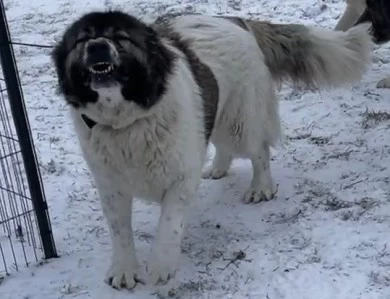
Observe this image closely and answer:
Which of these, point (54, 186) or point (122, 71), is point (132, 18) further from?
point (54, 186)

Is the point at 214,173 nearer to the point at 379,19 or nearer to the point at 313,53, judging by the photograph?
the point at 313,53

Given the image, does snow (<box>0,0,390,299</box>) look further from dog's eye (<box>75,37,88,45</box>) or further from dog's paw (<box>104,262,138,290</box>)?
dog's eye (<box>75,37,88,45</box>)

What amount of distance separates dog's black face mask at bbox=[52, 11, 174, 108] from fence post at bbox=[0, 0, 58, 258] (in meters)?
0.39

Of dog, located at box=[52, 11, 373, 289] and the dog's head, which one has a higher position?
the dog's head

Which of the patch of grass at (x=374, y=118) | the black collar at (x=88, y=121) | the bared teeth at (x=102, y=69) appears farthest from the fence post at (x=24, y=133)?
the patch of grass at (x=374, y=118)

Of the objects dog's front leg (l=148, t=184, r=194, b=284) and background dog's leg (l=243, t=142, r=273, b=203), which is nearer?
dog's front leg (l=148, t=184, r=194, b=284)

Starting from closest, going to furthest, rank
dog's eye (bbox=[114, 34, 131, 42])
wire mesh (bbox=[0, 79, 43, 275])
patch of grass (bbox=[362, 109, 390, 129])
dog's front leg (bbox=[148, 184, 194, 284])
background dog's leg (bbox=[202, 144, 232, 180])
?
dog's eye (bbox=[114, 34, 131, 42]) < dog's front leg (bbox=[148, 184, 194, 284]) < wire mesh (bbox=[0, 79, 43, 275]) < background dog's leg (bbox=[202, 144, 232, 180]) < patch of grass (bbox=[362, 109, 390, 129])

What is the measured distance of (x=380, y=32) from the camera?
21.9ft

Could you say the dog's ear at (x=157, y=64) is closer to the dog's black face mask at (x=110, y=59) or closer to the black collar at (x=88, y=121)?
the dog's black face mask at (x=110, y=59)

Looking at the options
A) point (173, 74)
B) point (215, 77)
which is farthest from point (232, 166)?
point (173, 74)

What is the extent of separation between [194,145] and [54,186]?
172 centimetres

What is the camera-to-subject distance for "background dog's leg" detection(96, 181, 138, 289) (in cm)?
401

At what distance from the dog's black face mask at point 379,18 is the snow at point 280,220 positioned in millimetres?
387

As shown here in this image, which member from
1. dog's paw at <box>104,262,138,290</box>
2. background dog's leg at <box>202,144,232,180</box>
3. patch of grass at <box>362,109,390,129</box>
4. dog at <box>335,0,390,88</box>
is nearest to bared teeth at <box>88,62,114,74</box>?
dog's paw at <box>104,262,138,290</box>
